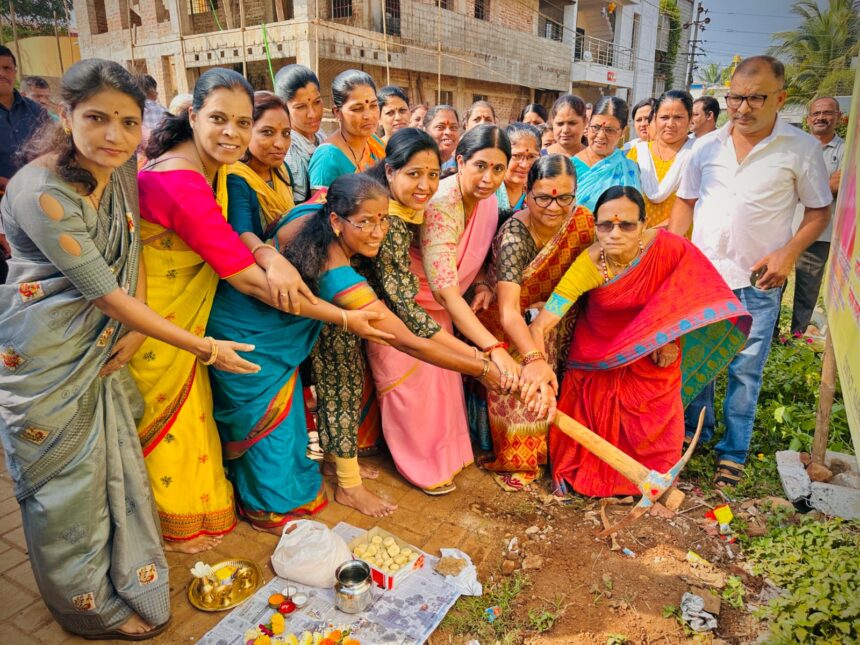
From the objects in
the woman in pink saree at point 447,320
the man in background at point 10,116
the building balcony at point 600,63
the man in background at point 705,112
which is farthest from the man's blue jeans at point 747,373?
the building balcony at point 600,63

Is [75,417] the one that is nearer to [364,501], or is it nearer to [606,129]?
[364,501]

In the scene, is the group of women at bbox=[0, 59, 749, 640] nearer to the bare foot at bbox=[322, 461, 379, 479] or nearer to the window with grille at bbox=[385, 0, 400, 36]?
the bare foot at bbox=[322, 461, 379, 479]

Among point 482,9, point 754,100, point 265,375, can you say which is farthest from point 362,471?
point 482,9

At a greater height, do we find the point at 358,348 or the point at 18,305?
the point at 18,305

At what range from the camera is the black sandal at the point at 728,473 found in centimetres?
327

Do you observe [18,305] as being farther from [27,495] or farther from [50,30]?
[50,30]

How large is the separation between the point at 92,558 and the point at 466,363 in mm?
1726

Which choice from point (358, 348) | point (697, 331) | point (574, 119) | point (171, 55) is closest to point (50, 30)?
point (171, 55)

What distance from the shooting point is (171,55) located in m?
13.0

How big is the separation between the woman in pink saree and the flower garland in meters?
1.09

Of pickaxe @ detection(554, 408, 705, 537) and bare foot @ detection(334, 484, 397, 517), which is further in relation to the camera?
bare foot @ detection(334, 484, 397, 517)

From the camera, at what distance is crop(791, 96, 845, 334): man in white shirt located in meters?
5.32

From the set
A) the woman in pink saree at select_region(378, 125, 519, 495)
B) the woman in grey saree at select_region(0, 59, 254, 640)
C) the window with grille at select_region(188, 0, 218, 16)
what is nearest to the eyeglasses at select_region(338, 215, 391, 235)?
the woman in pink saree at select_region(378, 125, 519, 495)

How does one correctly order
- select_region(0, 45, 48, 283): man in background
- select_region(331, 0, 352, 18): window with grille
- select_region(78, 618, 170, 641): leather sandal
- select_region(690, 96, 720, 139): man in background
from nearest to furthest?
select_region(78, 618, 170, 641): leather sandal
select_region(0, 45, 48, 283): man in background
select_region(690, 96, 720, 139): man in background
select_region(331, 0, 352, 18): window with grille
